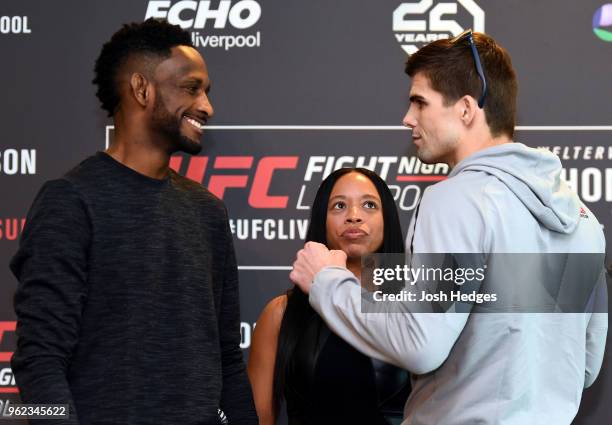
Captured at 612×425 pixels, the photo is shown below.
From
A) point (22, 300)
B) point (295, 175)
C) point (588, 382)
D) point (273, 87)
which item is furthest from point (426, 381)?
point (273, 87)

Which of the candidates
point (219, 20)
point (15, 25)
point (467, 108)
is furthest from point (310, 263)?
point (15, 25)

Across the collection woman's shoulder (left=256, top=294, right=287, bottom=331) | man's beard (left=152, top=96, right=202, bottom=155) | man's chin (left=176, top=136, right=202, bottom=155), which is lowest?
woman's shoulder (left=256, top=294, right=287, bottom=331)

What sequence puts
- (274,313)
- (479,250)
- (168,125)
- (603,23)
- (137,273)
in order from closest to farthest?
(479,250), (137,273), (168,125), (274,313), (603,23)

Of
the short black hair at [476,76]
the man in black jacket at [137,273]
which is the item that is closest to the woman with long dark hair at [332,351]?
the man in black jacket at [137,273]

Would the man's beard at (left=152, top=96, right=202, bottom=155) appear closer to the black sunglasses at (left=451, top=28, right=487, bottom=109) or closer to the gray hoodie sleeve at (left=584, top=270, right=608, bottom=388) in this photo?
the black sunglasses at (left=451, top=28, right=487, bottom=109)

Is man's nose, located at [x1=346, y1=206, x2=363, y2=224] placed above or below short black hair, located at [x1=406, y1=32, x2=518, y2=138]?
below

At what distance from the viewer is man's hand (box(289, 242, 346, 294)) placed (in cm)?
185

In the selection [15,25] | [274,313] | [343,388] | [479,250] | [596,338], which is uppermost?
[15,25]

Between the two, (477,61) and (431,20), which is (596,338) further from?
(431,20)

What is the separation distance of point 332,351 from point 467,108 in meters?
0.94

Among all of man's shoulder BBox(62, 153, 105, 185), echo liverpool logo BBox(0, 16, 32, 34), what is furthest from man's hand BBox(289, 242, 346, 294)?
echo liverpool logo BBox(0, 16, 32, 34)

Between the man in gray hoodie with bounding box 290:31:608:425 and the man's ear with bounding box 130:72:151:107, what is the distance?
0.56 metres

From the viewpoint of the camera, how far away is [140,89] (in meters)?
1.98

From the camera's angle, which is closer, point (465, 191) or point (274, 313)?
point (465, 191)
